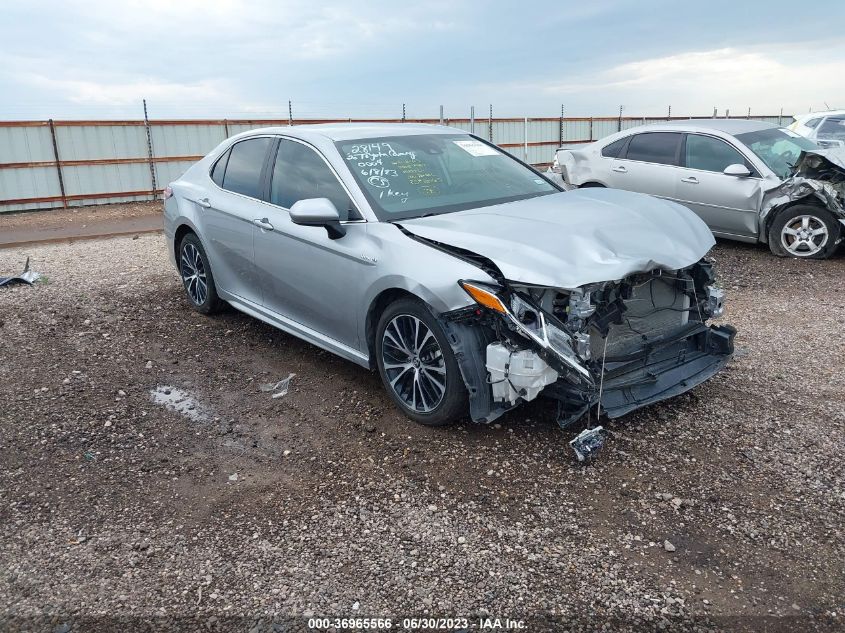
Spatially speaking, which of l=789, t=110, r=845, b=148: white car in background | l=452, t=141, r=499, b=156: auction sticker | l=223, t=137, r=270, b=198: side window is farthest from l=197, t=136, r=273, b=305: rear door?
l=789, t=110, r=845, b=148: white car in background

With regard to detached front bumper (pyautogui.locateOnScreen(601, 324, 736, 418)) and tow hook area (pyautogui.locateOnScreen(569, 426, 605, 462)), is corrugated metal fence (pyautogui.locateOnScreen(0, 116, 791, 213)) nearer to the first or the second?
detached front bumper (pyautogui.locateOnScreen(601, 324, 736, 418))

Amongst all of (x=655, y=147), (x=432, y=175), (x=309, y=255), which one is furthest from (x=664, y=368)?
(x=655, y=147)

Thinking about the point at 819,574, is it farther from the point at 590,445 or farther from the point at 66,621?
the point at 66,621

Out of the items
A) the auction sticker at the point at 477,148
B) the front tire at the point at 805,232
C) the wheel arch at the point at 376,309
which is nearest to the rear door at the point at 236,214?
the wheel arch at the point at 376,309

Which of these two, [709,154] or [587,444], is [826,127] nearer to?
[709,154]

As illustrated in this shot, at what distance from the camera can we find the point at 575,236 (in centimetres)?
376

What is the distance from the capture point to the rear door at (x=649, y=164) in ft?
29.0

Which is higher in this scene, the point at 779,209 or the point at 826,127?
the point at 826,127

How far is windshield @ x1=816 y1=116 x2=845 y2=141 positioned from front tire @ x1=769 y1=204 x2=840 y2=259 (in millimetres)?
5703

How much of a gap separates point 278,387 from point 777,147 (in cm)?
713

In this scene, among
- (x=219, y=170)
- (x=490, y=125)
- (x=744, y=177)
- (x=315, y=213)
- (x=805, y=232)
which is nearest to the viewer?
(x=315, y=213)

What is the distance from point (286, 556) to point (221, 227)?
10.5ft

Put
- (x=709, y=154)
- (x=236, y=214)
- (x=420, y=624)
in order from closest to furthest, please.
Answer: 1. (x=420, y=624)
2. (x=236, y=214)
3. (x=709, y=154)

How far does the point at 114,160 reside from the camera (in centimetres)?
1653
